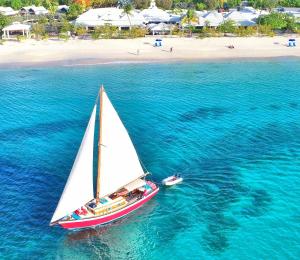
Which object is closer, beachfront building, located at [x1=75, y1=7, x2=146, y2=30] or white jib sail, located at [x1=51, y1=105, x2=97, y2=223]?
white jib sail, located at [x1=51, y1=105, x2=97, y2=223]

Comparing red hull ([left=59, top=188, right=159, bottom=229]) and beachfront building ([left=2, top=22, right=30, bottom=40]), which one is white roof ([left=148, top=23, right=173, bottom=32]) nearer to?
beachfront building ([left=2, top=22, right=30, bottom=40])

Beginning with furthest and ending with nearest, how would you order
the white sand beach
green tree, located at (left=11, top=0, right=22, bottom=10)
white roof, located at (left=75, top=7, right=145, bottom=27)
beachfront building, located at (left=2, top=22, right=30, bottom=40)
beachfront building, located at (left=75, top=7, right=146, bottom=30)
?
green tree, located at (left=11, top=0, right=22, bottom=10) < white roof, located at (left=75, top=7, right=145, bottom=27) < beachfront building, located at (left=75, top=7, right=146, bottom=30) < beachfront building, located at (left=2, top=22, right=30, bottom=40) < the white sand beach

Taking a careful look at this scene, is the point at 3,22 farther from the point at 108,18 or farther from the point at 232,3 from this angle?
the point at 232,3

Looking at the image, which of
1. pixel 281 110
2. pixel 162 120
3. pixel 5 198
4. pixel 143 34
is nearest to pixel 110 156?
pixel 5 198

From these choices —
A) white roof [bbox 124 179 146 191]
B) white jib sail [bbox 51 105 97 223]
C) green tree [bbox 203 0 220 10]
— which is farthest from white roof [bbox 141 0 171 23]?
white jib sail [bbox 51 105 97 223]

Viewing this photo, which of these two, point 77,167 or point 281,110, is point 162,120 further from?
point 77,167
